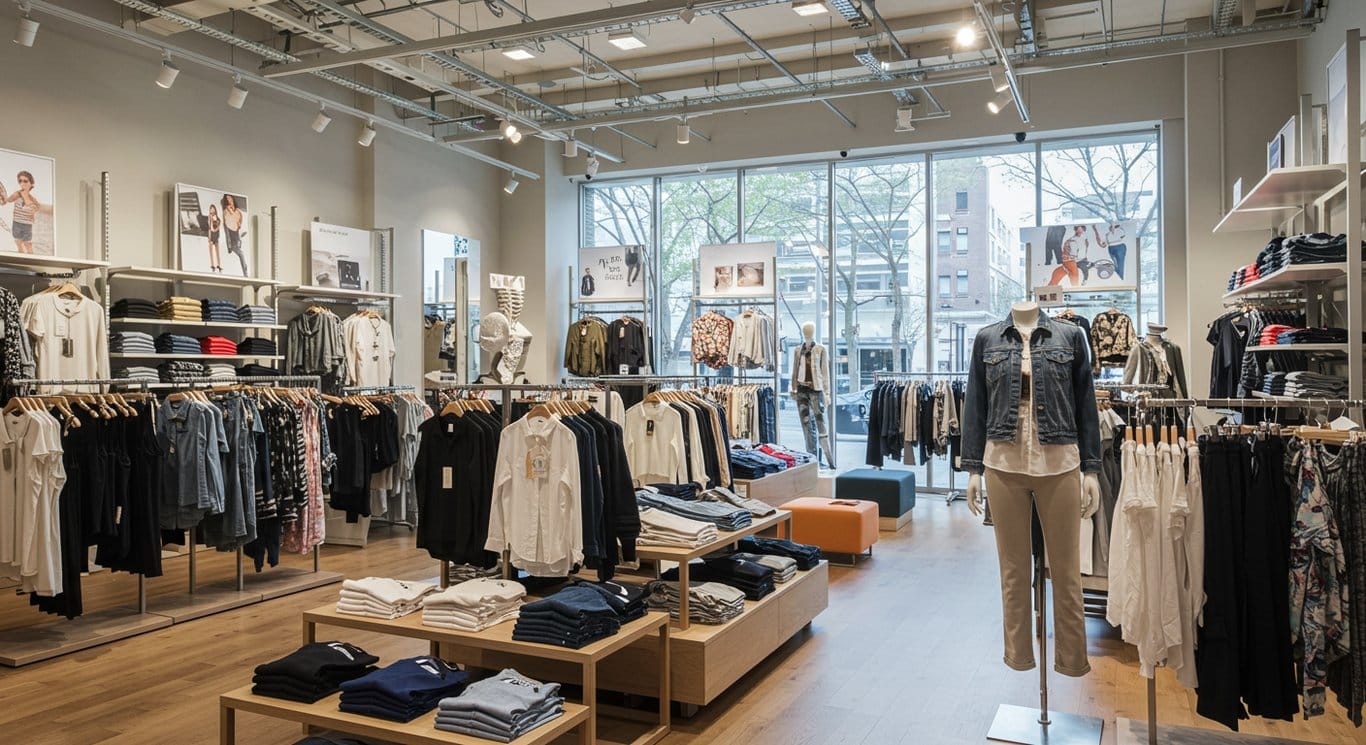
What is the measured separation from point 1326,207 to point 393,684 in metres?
5.84

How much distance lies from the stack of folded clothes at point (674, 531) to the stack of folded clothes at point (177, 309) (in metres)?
4.92

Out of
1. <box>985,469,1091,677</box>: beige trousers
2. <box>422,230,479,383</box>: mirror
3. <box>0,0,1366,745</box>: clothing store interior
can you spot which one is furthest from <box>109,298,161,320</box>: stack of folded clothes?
<box>985,469,1091,677</box>: beige trousers

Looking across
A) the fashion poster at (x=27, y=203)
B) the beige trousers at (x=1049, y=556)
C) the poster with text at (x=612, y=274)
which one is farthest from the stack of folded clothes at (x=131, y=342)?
the beige trousers at (x=1049, y=556)

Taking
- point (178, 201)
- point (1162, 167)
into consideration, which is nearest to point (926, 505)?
point (1162, 167)

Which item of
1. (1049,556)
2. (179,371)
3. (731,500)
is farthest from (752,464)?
(179,371)

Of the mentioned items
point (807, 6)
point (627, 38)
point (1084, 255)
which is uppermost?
point (627, 38)

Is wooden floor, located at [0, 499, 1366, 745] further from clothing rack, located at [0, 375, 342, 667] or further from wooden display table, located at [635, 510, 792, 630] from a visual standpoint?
wooden display table, located at [635, 510, 792, 630]

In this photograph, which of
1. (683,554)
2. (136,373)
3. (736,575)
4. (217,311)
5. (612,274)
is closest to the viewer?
(683,554)

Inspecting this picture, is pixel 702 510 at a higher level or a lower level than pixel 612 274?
lower

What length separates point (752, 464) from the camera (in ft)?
23.9

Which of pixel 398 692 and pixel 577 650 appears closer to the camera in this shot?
pixel 398 692

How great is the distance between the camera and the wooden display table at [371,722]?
294 centimetres

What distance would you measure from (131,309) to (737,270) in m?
6.07

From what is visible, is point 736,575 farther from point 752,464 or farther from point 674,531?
point 752,464
